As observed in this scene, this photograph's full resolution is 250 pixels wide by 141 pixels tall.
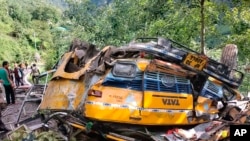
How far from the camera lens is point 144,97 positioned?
7.21 m

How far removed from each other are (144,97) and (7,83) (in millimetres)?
5991

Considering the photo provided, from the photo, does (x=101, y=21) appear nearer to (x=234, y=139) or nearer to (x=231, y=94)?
(x=231, y=94)

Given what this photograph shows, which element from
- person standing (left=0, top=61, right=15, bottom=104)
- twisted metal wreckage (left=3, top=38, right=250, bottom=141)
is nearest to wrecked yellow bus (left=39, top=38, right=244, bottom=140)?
twisted metal wreckage (left=3, top=38, right=250, bottom=141)

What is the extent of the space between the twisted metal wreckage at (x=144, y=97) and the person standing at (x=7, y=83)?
11.8 ft

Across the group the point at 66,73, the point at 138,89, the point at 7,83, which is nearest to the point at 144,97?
the point at 138,89

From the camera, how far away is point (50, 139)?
7312 millimetres

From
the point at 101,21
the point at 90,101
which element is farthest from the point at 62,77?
the point at 101,21

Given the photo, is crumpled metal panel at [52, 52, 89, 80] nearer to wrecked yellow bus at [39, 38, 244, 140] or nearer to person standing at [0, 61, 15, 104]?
wrecked yellow bus at [39, 38, 244, 140]

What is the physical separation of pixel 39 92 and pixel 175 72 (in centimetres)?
471

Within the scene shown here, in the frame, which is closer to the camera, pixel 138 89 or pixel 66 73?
pixel 138 89

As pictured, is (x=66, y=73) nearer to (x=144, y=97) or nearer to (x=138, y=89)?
(x=138, y=89)

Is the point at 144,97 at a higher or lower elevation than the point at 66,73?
lower

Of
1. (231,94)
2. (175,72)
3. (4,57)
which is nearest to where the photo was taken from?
(175,72)

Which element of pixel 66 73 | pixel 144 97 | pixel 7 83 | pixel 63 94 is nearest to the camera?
pixel 144 97
